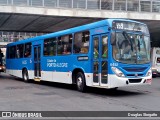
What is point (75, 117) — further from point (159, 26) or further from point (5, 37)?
point (5, 37)

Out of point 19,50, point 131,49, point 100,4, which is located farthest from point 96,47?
point 100,4

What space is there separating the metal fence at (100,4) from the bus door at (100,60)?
13259 millimetres

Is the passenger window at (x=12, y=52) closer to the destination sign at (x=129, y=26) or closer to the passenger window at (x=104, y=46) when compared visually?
the passenger window at (x=104, y=46)

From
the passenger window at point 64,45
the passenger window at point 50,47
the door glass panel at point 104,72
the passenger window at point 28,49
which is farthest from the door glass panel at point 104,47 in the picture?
the passenger window at point 28,49

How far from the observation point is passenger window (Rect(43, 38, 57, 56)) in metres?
17.8

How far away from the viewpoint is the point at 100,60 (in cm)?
1362

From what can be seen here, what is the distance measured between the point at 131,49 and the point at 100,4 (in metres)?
15.2

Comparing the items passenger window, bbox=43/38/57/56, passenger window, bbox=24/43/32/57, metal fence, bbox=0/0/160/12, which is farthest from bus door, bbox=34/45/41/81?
metal fence, bbox=0/0/160/12

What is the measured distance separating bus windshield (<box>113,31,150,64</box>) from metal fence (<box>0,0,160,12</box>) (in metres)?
14.0

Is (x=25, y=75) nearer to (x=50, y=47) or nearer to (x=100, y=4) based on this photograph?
(x=50, y=47)

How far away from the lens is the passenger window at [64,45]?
52.8ft

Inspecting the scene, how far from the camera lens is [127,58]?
13219 millimetres

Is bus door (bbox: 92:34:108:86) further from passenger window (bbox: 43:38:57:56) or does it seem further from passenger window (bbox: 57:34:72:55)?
passenger window (bbox: 43:38:57:56)

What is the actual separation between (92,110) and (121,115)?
107cm
